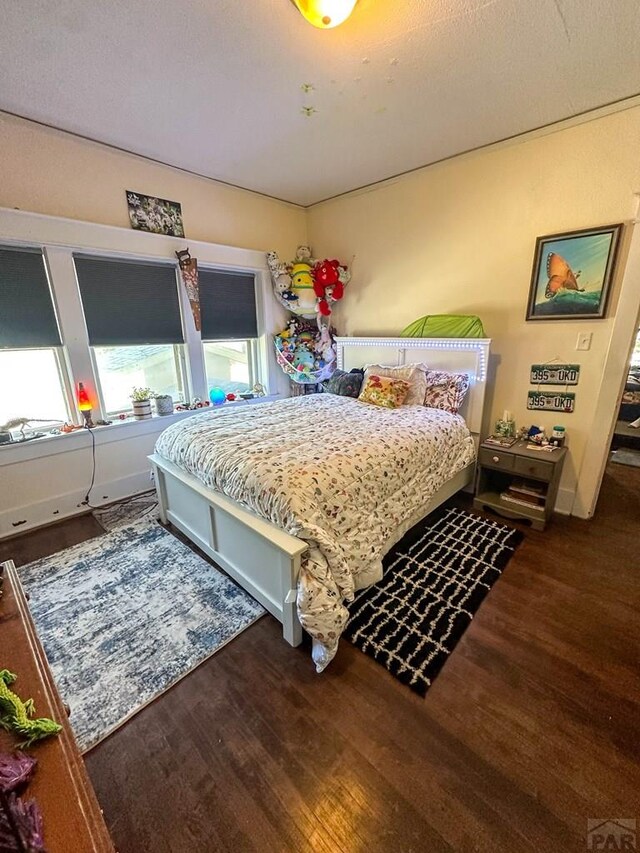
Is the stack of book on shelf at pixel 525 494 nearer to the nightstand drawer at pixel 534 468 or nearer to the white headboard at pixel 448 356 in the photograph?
the nightstand drawer at pixel 534 468

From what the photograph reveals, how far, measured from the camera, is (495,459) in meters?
2.58

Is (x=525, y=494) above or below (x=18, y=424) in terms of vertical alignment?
below

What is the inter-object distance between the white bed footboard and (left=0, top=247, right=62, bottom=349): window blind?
1.23 metres

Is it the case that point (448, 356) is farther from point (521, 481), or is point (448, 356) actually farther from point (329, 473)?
point (329, 473)

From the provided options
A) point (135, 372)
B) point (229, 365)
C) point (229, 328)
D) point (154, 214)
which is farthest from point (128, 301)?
point (229, 365)

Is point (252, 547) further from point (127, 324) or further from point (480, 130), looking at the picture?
point (480, 130)

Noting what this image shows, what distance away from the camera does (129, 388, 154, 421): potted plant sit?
3012 millimetres

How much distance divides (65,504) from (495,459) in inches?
130

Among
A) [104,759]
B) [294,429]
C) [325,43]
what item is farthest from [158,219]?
[104,759]

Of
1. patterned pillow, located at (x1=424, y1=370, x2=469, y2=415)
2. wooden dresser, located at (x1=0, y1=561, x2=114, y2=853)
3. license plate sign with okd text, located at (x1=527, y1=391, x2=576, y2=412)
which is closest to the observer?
wooden dresser, located at (x1=0, y1=561, x2=114, y2=853)

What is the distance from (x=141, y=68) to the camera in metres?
1.78

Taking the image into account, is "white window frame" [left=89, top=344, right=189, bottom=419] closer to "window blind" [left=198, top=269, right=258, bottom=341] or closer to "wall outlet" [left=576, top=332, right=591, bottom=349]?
"window blind" [left=198, top=269, right=258, bottom=341]

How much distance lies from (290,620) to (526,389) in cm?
240

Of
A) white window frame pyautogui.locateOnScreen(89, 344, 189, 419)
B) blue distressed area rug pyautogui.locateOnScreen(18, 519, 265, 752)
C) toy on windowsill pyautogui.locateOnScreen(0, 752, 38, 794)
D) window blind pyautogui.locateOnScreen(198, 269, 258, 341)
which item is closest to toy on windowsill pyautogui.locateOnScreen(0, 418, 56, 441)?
white window frame pyautogui.locateOnScreen(89, 344, 189, 419)
